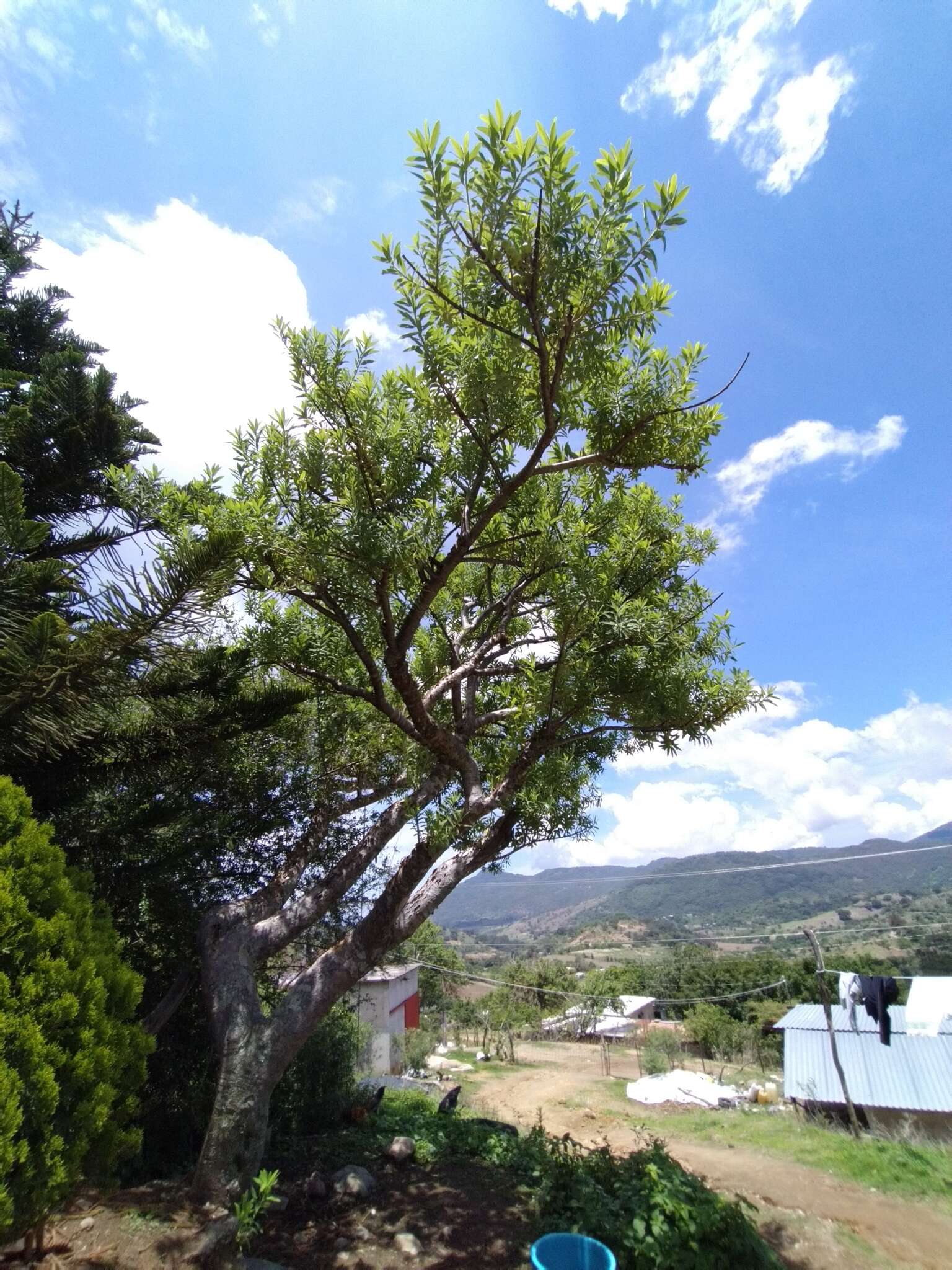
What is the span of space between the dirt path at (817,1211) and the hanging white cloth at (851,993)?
15.7 ft

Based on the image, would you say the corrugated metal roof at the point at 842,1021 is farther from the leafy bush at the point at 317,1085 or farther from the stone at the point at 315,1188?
the stone at the point at 315,1188

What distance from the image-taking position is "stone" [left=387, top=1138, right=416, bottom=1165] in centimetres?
554

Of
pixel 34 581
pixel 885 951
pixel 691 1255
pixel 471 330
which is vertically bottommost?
pixel 885 951

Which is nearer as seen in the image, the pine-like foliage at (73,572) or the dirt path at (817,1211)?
the pine-like foliage at (73,572)

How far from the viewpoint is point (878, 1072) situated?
582 inches

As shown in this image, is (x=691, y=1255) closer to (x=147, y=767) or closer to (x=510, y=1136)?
(x=510, y=1136)

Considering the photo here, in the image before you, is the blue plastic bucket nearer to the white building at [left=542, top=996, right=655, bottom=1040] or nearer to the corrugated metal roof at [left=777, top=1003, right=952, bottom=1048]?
the corrugated metal roof at [left=777, top=1003, right=952, bottom=1048]

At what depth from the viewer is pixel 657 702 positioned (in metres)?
4.21

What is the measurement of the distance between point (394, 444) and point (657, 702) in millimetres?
2362

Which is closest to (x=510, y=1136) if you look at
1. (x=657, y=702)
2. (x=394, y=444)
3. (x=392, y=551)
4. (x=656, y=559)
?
(x=657, y=702)

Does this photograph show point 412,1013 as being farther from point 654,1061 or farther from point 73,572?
point 73,572

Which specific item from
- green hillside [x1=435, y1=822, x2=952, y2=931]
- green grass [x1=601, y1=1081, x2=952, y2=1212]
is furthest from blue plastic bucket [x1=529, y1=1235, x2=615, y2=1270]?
green hillside [x1=435, y1=822, x2=952, y2=931]

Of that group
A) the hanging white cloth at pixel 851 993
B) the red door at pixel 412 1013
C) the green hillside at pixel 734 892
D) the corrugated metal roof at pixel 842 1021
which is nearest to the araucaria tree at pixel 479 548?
the hanging white cloth at pixel 851 993

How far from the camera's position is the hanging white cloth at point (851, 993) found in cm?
1285
